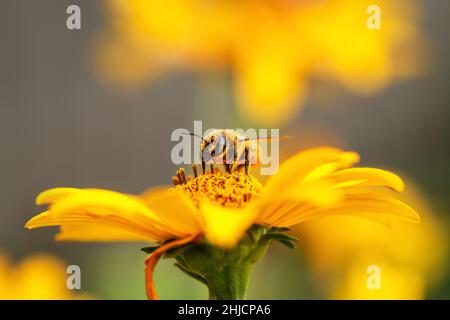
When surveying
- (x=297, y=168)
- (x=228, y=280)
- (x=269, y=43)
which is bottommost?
(x=228, y=280)

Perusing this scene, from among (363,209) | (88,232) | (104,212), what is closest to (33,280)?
(88,232)

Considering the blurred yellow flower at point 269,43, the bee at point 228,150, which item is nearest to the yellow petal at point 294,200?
the bee at point 228,150

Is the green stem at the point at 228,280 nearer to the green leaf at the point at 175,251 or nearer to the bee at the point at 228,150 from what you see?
the green leaf at the point at 175,251

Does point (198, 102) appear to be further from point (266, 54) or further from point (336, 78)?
point (336, 78)

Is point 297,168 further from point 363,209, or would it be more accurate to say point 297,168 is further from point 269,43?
point 269,43

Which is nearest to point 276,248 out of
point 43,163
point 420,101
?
point 43,163

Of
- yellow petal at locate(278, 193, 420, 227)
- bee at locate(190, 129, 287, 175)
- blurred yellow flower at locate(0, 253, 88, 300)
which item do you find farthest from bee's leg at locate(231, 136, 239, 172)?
blurred yellow flower at locate(0, 253, 88, 300)
